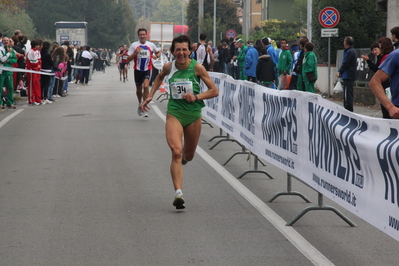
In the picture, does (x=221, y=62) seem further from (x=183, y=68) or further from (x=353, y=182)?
(x=353, y=182)

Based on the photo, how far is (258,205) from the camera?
26.5 feet

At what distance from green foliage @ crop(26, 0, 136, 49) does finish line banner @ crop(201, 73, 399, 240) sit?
280ft

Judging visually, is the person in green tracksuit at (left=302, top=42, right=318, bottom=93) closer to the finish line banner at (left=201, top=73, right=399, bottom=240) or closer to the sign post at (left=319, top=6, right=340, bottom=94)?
the sign post at (left=319, top=6, right=340, bottom=94)

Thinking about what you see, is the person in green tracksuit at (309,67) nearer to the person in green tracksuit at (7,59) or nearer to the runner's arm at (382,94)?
the person in green tracksuit at (7,59)

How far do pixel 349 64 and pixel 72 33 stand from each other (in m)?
37.8

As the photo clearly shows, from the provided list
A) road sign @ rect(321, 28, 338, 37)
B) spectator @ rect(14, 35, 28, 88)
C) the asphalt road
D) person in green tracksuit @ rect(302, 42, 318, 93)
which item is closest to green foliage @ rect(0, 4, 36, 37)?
spectator @ rect(14, 35, 28, 88)

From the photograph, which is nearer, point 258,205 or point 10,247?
point 10,247

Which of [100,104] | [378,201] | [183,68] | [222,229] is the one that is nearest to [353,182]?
[378,201]

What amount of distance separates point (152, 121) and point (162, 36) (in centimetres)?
4390

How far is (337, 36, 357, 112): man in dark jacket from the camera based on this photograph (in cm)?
1805

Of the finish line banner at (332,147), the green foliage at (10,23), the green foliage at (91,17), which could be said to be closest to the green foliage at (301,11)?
the green foliage at (10,23)

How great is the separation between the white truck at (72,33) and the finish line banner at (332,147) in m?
44.1

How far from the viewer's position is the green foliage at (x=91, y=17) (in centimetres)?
9269

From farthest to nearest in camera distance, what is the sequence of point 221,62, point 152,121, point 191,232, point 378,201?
point 221,62
point 152,121
point 191,232
point 378,201
